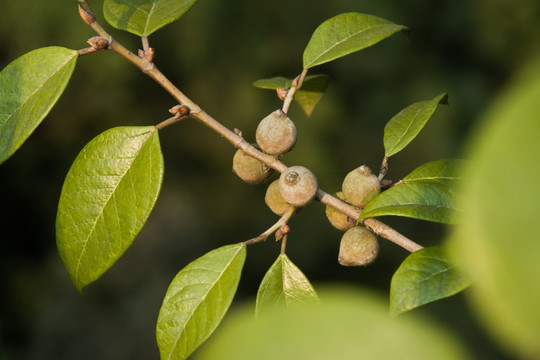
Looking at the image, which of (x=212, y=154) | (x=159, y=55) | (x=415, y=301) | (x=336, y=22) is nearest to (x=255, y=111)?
(x=212, y=154)

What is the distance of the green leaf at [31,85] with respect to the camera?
2.76 ft

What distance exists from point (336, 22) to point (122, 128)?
505 mm

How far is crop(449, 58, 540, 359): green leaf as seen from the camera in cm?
18

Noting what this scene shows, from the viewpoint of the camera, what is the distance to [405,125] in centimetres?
103

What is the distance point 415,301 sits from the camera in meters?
0.69

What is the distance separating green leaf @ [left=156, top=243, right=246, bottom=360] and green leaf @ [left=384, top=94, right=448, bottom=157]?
381 mm

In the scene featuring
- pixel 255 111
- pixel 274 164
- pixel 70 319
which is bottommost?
→ pixel 70 319

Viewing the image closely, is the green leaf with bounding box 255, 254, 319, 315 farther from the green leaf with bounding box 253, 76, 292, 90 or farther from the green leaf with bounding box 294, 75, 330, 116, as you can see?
the green leaf with bounding box 294, 75, 330, 116

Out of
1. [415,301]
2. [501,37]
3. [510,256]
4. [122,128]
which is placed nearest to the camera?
[510,256]

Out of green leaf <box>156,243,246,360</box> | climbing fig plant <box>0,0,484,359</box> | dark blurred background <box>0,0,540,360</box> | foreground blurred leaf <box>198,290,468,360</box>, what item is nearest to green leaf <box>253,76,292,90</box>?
climbing fig plant <box>0,0,484,359</box>

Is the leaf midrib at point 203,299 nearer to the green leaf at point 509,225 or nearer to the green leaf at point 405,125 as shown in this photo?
the green leaf at point 405,125

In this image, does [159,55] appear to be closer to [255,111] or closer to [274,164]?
[255,111]

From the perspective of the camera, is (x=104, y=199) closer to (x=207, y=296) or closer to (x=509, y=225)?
(x=207, y=296)

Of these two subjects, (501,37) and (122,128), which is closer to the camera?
(122,128)
